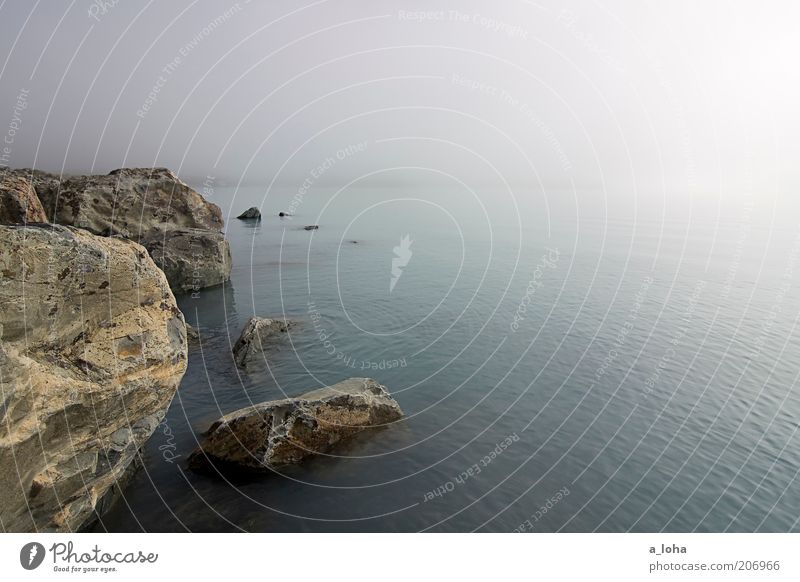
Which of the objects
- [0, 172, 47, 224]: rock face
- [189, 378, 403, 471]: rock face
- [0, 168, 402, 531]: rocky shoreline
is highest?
[0, 172, 47, 224]: rock face

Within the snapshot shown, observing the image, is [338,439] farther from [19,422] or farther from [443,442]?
[19,422]

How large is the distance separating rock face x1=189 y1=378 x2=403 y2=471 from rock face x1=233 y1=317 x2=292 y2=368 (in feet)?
27.3

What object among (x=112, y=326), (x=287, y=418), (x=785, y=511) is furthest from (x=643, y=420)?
(x=112, y=326)

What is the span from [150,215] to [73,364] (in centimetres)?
4254

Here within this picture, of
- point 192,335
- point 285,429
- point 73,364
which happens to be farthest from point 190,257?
point 73,364

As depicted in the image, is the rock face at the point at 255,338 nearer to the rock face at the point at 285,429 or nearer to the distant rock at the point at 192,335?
the distant rock at the point at 192,335

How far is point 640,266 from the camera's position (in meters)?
59.0

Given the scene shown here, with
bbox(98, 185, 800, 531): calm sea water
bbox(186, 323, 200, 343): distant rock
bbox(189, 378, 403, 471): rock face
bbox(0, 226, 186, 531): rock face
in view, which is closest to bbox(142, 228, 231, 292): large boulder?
bbox(98, 185, 800, 531): calm sea water

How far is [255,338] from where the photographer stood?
2786cm

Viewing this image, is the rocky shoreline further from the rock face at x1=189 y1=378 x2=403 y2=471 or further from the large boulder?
the large boulder

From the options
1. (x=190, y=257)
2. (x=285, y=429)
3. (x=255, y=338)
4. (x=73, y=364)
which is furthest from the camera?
(x=190, y=257)

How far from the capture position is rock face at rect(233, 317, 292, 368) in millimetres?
26266

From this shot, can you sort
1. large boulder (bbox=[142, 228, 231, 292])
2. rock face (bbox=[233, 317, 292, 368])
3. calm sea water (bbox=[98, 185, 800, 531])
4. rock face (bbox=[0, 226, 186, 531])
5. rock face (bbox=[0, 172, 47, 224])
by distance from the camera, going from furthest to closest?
large boulder (bbox=[142, 228, 231, 292]), rock face (bbox=[233, 317, 292, 368]), calm sea water (bbox=[98, 185, 800, 531]), rock face (bbox=[0, 172, 47, 224]), rock face (bbox=[0, 226, 186, 531])

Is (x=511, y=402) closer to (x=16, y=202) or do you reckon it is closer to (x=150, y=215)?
(x=16, y=202)
